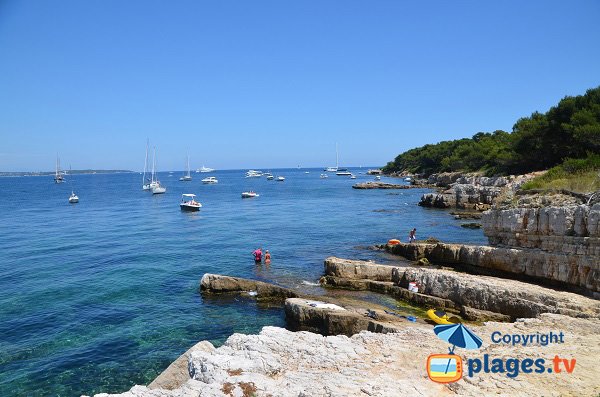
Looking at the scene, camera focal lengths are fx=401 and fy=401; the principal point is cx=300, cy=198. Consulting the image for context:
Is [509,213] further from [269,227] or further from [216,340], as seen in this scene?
[269,227]

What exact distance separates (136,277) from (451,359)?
23592 millimetres

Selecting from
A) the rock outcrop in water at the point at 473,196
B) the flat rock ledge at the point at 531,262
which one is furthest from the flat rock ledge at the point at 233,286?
the rock outcrop in water at the point at 473,196

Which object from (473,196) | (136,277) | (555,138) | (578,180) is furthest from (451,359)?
(473,196)

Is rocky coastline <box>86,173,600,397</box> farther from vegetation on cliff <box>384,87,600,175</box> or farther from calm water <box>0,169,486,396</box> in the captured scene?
vegetation on cliff <box>384,87,600,175</box>

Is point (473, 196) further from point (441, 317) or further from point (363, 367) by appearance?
point (363, 367)

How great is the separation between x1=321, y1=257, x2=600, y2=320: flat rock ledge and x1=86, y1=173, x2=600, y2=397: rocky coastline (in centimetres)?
5

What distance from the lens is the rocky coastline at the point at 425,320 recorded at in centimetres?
1001

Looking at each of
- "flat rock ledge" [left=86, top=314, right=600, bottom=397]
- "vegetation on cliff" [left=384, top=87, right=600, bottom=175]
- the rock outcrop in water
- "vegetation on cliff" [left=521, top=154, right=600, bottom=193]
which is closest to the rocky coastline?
"flat rock ledge" [left=86, top=314, right=600, bottom=397]

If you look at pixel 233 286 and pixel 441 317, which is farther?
pixel 233 286

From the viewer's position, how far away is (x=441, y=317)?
60.4ft

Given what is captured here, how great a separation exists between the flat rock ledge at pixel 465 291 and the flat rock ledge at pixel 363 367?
253cm

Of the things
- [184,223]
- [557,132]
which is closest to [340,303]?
[184,223]

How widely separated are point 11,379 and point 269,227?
114ft

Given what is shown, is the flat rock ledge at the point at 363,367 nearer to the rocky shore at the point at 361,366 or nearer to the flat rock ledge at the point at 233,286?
the rocky shore at the point at 361,366
